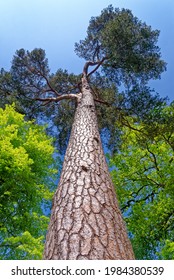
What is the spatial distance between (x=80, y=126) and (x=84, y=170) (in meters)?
3.01

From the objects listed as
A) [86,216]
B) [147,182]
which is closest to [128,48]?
[147,182]

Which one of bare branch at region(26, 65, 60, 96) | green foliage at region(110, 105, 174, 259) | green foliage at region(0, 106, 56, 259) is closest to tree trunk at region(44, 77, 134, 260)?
green foliage at region(0, 106, 56, 259)

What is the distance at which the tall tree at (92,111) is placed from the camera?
13.5ft

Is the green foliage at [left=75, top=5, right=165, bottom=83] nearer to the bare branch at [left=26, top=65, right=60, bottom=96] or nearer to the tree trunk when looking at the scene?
the bare branch at [left=26, top=65, right=60, bottom=96]

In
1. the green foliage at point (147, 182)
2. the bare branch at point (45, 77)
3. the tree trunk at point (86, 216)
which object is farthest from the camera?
the bare branch at point (45, 77)

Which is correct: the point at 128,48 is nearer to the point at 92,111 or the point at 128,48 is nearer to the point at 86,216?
the point at 92,111

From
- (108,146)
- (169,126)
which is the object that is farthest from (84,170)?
(108,146)

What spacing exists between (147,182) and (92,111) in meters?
6.11

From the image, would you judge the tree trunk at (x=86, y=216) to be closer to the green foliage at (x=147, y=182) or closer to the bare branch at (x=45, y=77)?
the green foliage at (x=147, y=182)

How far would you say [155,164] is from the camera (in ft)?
49.6

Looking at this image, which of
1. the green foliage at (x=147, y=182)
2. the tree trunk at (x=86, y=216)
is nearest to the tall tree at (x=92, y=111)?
the tree trunk at (x=86, y=216)

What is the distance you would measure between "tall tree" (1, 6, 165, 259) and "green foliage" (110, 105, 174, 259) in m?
1.30

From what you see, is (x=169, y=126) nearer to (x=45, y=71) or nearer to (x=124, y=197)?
(x=124, y=197)
